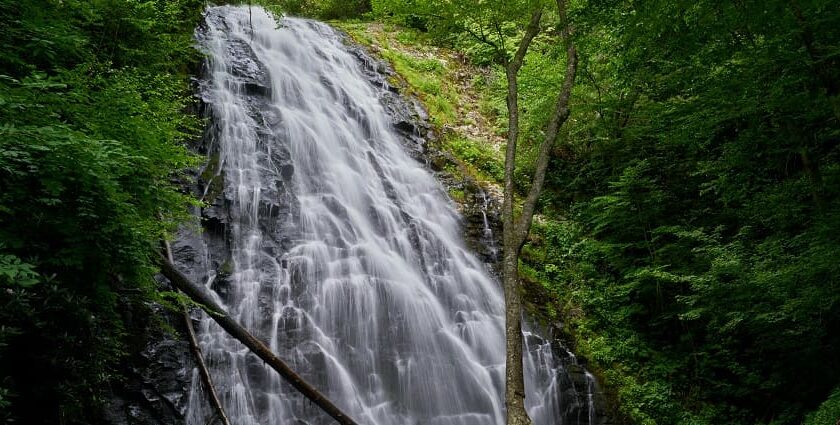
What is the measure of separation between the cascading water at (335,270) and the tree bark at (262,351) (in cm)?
137

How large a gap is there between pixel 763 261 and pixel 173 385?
25.5 ft

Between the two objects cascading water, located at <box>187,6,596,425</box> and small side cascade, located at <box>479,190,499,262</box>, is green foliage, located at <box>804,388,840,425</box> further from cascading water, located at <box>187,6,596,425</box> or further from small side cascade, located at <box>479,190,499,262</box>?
small side cascade, located at <box>479,190,499,262</box>

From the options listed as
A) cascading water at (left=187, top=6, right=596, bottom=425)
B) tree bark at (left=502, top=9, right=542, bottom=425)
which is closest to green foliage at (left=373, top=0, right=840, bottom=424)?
tree bark at (left=502, top=9, right=542, bottom=425)

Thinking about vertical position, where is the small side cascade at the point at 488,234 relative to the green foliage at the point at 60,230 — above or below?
below

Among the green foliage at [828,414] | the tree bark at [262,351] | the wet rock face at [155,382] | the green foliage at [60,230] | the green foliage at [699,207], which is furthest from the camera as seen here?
the green foliage at [699,207]

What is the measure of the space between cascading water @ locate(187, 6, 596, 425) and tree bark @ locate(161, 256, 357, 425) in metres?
1.37

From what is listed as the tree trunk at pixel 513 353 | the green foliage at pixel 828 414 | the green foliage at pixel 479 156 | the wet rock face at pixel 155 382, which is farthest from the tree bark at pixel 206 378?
the green foliage at pixel 479 156

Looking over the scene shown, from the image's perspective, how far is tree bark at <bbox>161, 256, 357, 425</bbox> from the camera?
15.2ft

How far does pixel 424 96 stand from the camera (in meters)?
13.6

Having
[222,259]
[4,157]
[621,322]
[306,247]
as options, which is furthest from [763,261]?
[4,157]

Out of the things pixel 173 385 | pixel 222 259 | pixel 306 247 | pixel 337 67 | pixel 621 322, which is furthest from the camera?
pixel 337 67

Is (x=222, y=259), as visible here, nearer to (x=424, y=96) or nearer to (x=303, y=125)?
(x=303, y=125)

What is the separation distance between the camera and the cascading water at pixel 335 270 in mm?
6531

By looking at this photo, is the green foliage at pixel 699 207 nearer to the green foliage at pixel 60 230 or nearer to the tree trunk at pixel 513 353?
the tree trunk at pixel 513 353
